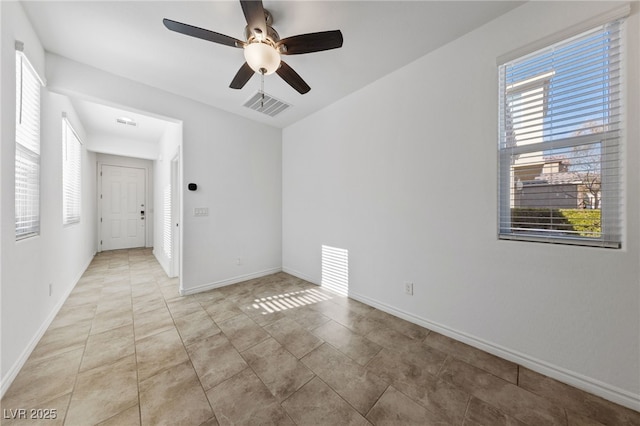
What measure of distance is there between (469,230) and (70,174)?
530 cm

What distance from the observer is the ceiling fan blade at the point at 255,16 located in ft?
4.22

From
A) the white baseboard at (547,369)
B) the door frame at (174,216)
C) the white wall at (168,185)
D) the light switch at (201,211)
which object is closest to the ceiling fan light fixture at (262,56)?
the white wall at (168,185)

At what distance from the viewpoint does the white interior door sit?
5.50m

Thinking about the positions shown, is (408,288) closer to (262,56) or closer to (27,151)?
(262,56)

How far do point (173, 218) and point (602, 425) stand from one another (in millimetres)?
4816

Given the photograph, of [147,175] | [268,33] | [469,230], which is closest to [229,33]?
[268,33]

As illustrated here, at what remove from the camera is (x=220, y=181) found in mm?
3242

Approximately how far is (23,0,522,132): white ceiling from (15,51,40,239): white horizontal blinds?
1.49 feet

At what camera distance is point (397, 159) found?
7.68ft

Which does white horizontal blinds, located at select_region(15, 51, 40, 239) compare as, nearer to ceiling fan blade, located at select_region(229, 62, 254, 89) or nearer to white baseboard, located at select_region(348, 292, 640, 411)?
ceiling fan blade, located at select_region(229, 62, 254, 89)

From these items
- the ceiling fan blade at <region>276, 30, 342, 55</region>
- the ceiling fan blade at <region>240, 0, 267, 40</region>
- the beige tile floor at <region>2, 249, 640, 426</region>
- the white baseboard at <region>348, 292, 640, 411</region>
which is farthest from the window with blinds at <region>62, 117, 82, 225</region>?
the white baseboard at <region>348, 292, 640, 411</region>

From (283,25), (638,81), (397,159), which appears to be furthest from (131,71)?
(638,81)

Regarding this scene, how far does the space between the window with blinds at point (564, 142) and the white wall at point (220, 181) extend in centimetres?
315

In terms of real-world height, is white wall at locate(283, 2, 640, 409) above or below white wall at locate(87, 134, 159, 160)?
below
